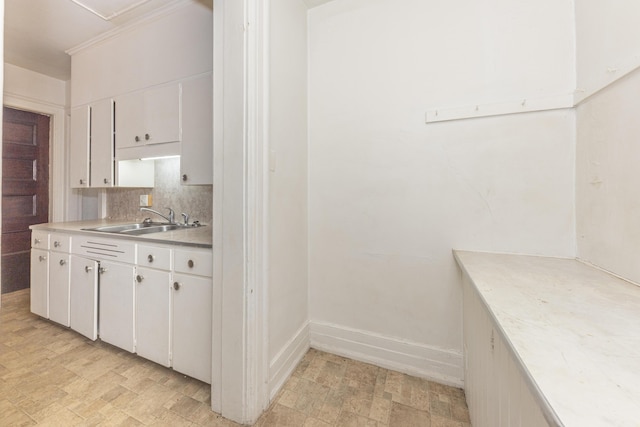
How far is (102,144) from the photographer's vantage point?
2.33 m

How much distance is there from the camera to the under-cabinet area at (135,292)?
1.42 metres

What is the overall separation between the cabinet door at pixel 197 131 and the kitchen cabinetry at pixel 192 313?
66cm

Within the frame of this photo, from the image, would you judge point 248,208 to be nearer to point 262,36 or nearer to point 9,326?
point 262,36

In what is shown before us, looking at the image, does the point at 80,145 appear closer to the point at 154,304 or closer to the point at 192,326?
the point at 154,304

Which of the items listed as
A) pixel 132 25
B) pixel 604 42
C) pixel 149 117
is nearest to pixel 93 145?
pixel 149 117

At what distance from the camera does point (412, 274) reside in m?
1.58

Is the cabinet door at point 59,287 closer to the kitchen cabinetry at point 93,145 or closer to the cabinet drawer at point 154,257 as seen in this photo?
the kitchen cabinetry at point 93,145

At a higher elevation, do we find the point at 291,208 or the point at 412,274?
the point at 291,208

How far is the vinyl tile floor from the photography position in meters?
1.26

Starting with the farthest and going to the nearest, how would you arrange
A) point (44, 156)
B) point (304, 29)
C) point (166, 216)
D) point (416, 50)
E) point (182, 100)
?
point (44, 156)
point (166, 216)
point (182, 100)
point (304, 29)
point (416, 50)

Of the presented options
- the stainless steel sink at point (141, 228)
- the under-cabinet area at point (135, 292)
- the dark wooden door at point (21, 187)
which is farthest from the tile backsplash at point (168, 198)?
the dark wooden door at point (21, 187)

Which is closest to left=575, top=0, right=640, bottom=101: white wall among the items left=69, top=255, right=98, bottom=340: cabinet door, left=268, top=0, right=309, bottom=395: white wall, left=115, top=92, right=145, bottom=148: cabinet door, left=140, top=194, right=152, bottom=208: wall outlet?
left=268, top=0, right=309, bottom=395: white wall

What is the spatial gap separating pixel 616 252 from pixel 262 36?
6.02 ft

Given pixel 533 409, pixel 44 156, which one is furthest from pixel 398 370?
pixel 44 156
